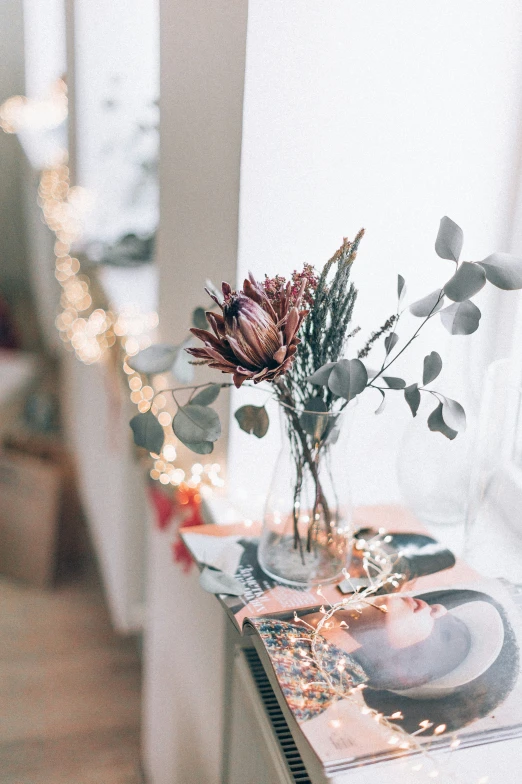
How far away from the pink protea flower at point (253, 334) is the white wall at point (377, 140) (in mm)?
234

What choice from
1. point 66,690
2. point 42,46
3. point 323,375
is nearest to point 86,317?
point 66,690

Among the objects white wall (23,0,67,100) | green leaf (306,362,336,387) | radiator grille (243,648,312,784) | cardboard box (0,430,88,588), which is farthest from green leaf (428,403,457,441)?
white wall (23,0,67,100)

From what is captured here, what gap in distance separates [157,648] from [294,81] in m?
1.01

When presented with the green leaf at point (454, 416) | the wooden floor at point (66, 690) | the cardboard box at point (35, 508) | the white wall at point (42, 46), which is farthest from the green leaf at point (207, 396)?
the white wall at point (42, 46)

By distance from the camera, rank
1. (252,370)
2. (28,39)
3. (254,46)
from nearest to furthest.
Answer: (252,370) → (254,46) → (28,39)

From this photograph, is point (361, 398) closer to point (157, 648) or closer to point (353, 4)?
point (353, 4)

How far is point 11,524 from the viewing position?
2186 millimetres

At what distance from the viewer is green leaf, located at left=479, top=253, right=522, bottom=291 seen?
2.04 ft

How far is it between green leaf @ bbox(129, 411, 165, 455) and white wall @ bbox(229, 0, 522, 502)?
0.59 ft

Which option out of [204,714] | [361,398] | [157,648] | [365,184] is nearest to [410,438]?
[361,398]

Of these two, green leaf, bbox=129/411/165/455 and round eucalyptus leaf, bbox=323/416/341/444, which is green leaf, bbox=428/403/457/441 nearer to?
round eucalyptus leaf, bbox=323/416/341/444

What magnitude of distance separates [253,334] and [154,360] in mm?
215

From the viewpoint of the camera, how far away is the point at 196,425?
2.20 ft

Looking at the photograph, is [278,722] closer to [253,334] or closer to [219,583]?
[219,583]
